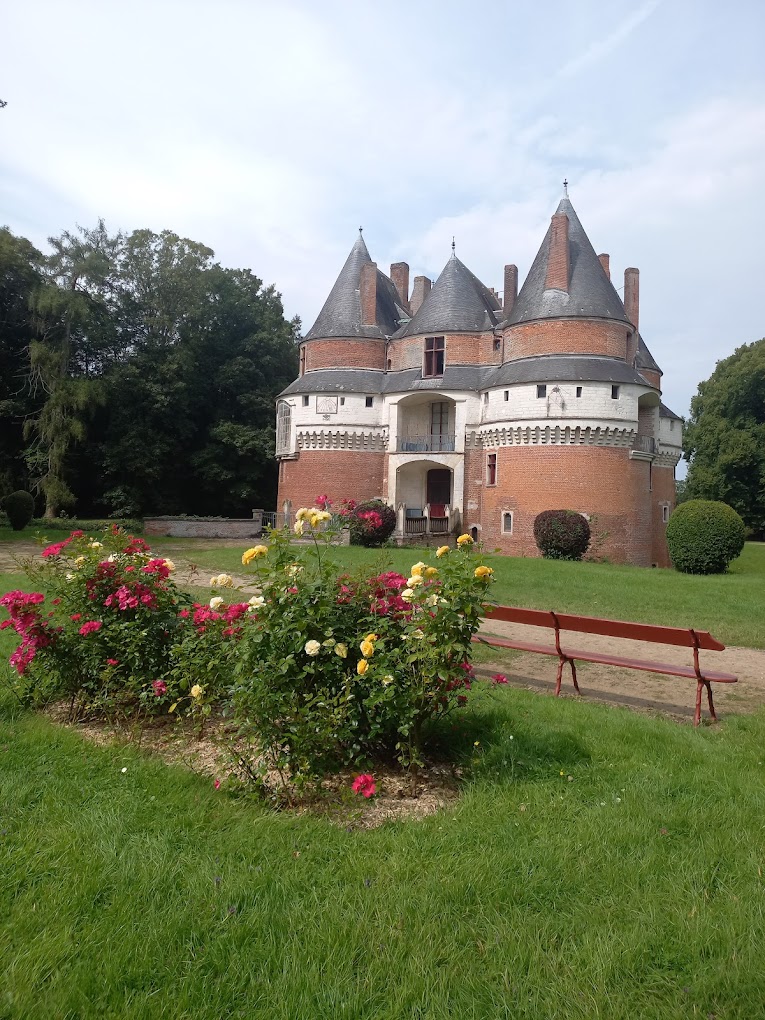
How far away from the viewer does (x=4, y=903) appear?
2.85 metres

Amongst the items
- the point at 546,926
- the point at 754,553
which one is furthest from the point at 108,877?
the point at 754,553

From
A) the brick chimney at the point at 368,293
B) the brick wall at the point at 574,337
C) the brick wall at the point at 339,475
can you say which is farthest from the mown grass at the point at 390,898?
the brick chimney at the point at 368,293

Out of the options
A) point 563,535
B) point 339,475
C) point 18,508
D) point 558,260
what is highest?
point 558,260

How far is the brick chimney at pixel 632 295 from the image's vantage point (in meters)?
30.9

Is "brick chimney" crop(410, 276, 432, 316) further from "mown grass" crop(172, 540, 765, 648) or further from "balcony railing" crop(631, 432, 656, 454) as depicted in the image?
"mown grass" crop(172, 540, 765, 648)

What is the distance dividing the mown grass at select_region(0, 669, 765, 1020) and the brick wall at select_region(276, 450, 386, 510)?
83.7 feet

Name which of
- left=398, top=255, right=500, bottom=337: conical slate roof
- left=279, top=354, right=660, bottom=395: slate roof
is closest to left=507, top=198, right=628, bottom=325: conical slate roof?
left=279, top=354, right=660, bottom=395: slate roof

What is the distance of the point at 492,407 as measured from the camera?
2723cm

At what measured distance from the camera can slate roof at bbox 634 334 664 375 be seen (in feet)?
105

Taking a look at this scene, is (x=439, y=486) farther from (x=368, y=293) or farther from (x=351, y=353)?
(x=368, y=293)

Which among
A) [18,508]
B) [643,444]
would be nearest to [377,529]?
[643,444]

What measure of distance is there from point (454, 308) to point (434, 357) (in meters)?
2.37

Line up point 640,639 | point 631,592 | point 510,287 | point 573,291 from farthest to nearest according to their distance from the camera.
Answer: point 510,287 → point 573,291 → point 631,592 → point 640,639

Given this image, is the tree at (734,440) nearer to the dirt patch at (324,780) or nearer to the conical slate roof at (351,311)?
the conical slate roof at (351,311)
